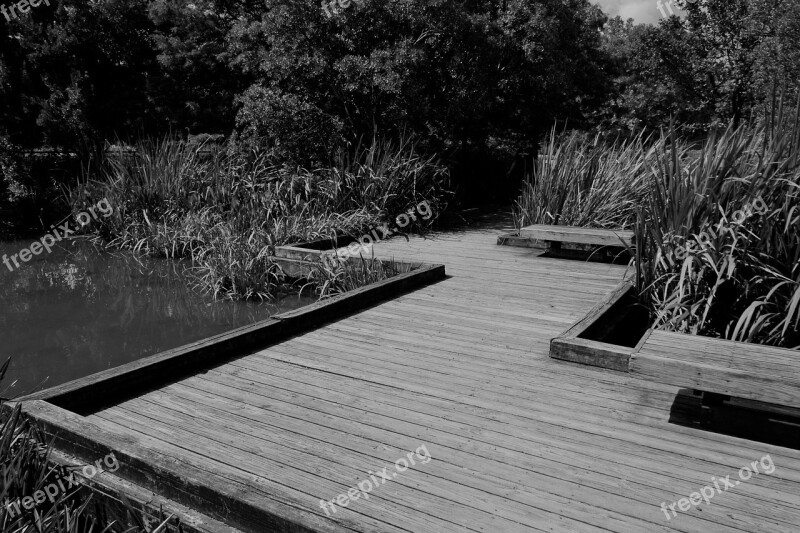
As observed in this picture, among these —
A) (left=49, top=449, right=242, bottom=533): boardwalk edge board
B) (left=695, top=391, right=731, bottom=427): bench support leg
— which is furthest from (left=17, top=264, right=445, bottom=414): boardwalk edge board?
(left=695, top=391, right=731, bottom=427): bench support leg

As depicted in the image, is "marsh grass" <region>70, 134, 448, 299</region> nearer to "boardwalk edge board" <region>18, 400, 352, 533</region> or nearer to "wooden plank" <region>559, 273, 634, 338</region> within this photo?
"wooden plank" <region>559, 273, 634, 338</region>

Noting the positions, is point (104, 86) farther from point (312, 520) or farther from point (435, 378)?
→ point (312, 520)

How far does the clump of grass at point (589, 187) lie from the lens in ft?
26.4

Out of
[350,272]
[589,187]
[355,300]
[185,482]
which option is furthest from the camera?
[589,187]

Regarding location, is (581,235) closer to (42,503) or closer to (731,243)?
(731,243)

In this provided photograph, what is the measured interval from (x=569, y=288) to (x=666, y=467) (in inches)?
131

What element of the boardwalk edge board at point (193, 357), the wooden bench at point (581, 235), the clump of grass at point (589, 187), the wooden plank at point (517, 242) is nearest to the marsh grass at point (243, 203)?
the wooden plank at point (517, 242)

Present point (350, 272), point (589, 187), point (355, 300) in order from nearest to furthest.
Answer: point (355, 300) < point (350, 272) < point (589, 187)

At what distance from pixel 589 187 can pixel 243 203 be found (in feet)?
15.8

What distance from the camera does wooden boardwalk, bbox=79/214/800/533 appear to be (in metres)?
2.57

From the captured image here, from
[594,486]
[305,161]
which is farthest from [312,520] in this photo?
[305,161]

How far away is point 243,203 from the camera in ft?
32.3

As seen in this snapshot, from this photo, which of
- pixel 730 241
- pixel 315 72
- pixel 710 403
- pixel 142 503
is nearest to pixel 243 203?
pixel 315 72

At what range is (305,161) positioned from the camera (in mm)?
10578
